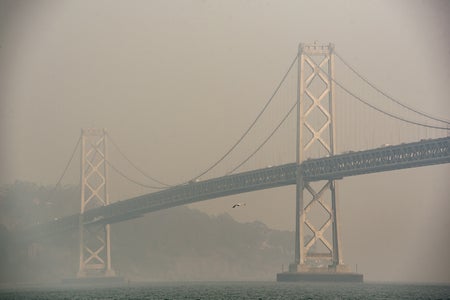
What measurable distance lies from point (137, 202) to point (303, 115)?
25.2 m

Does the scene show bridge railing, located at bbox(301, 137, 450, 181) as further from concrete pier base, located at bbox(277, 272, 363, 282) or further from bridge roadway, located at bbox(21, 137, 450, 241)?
concrete pier base, located at bbox(277, 272, 363, 282)

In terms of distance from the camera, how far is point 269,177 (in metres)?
106

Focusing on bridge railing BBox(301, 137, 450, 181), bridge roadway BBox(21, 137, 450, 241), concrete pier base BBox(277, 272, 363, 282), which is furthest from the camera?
concrete pier base BBox(277, 272, 363, 282)

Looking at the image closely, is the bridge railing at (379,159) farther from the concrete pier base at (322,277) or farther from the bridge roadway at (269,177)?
the concrete pier base at (322,277)

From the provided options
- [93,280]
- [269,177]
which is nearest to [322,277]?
[269,177]

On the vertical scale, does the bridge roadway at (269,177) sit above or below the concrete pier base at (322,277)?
above

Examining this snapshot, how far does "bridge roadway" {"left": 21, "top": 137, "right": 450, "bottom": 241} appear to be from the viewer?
90.0m

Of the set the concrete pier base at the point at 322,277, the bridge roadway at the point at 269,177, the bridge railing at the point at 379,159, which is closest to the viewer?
the bridge railing at the point at 379,159

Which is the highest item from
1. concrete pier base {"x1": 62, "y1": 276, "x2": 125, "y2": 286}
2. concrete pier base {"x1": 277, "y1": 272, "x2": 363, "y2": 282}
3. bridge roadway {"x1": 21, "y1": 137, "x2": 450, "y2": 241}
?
bridge roadway {"x1": 21, "y1": 137, "x2": 450, "y2": 241}

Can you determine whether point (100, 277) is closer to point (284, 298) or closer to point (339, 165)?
point (339, 165)

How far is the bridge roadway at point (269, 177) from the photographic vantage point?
8996cm

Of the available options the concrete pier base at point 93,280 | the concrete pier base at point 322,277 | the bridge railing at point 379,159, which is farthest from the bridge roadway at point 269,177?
the concrete pier base at point 322,277

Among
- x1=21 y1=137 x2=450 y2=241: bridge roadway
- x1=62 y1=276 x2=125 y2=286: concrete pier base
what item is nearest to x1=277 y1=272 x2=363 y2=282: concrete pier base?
x1=21 y1=137 x2=450 y2=241: bridge roadway

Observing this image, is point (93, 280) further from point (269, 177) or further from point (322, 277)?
point (322, 277)
